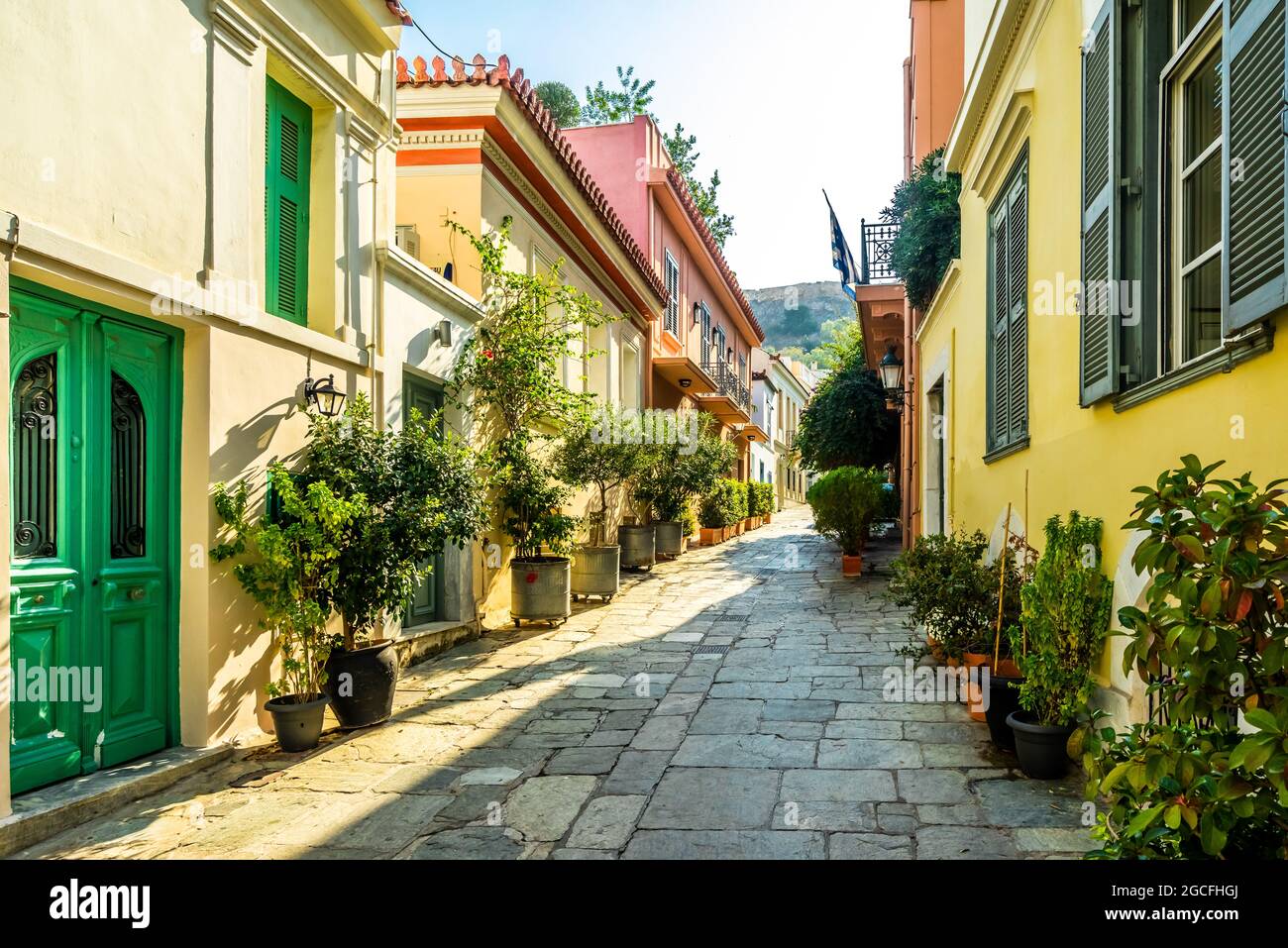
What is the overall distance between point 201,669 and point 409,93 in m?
6.58

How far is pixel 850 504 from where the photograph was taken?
14492mm

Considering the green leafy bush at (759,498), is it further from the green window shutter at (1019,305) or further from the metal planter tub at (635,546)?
the green window shutter at (1019,305)

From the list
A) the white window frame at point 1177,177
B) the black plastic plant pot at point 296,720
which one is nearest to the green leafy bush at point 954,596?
the white window frame at point 1177,177

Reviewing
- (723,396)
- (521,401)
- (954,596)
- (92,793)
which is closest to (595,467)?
(521,401)

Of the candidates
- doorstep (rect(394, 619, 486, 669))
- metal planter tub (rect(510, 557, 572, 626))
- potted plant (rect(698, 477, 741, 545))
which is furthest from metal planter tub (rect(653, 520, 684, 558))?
doorstep (rect(394, 619, 486, 669))

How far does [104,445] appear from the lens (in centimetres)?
464

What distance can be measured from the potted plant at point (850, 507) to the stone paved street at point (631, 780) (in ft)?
21.3

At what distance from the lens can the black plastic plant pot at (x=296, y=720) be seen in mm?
5242

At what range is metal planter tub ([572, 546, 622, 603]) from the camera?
38.1 ft

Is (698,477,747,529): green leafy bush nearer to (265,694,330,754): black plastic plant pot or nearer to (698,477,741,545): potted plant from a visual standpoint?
(698,477,741,545): potted plant

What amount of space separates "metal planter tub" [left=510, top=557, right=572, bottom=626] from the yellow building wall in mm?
4258

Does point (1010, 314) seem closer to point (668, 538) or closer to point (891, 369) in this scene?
point (891, 369)

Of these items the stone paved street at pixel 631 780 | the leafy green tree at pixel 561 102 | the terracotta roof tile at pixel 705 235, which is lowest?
the stone paved street at pixel 631 780
